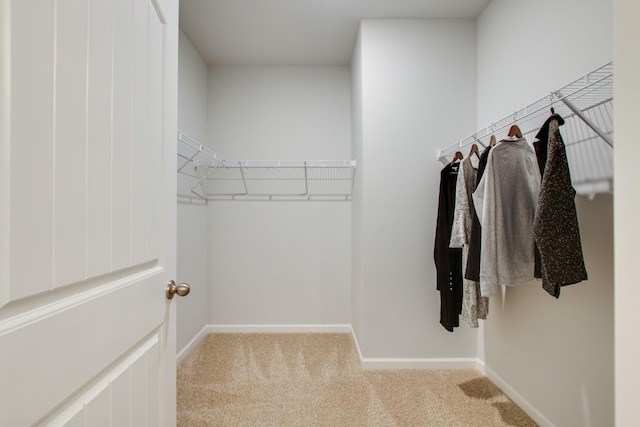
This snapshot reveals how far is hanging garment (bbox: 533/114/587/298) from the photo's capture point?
124 centimetres

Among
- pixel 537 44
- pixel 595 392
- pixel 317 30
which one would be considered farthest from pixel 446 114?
pixel 595 392

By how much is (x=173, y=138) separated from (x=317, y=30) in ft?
6.43

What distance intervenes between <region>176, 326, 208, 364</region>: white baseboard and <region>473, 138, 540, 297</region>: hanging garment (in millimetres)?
2156

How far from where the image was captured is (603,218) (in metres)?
1.35

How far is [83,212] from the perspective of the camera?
62 centimetres

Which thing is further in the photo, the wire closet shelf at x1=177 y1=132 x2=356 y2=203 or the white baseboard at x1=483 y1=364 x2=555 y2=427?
the wire closet shelf at x1=177 y1=132 x2=356 y2=203

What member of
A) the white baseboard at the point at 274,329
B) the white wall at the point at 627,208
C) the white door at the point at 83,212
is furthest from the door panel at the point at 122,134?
the white baseboard at the point at 274,329

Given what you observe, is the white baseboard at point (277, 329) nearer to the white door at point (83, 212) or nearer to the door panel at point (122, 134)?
the white door at point (83, 212)

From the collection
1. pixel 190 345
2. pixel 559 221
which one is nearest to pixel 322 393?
pixel 190 345

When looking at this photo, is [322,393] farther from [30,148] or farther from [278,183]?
Result: [30,148]

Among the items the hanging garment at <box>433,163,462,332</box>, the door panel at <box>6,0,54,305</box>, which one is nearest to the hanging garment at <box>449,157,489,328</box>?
the hanging garment at <box>433,163,462,332</box>

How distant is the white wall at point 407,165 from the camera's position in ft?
7.82

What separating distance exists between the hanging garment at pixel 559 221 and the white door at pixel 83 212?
1.37 metres

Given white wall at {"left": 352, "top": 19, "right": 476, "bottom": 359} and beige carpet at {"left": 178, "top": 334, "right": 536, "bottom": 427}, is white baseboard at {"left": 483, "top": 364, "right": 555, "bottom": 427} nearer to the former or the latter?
beige carpet at {"left": 178, "top": 334, "right": 536, "bottom": 427}
